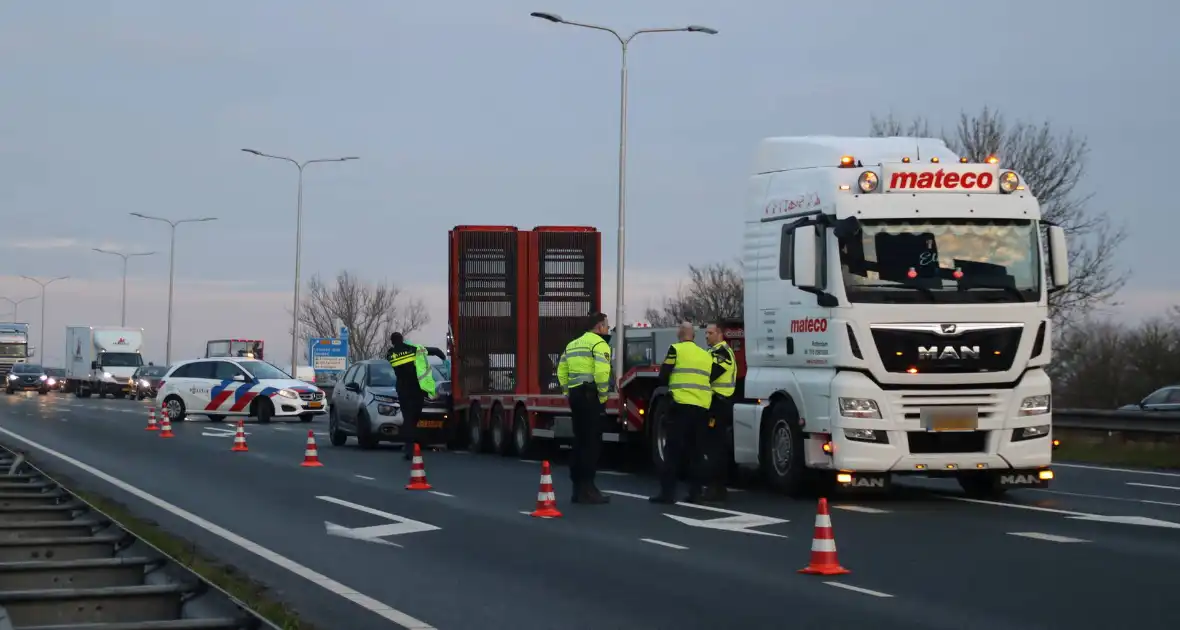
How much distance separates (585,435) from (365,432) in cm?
1216

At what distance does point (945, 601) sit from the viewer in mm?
10016

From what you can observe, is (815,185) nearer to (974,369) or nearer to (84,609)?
(974,369)

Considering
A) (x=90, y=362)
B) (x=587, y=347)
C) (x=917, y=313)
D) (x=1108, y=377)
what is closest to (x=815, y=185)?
(x=917, y=313)

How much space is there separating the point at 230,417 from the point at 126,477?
22.7 metres

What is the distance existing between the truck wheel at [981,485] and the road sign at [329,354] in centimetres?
5048

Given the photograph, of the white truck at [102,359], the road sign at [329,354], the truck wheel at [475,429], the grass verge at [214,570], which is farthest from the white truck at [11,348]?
the grass verge at [214,570]

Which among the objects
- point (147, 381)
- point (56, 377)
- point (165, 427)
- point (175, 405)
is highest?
point (56, 377)

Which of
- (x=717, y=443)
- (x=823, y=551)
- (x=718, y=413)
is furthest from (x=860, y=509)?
(x=823, y=551)

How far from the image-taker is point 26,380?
77.8 metres

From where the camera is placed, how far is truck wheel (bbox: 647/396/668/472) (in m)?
19.8

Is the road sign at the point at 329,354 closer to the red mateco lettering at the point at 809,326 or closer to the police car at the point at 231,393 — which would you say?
the police car at the point at 231,393

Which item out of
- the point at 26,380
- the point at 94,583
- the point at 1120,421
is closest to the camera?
the point at 94,583

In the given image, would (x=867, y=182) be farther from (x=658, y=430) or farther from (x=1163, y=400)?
(x=1163, y=400)

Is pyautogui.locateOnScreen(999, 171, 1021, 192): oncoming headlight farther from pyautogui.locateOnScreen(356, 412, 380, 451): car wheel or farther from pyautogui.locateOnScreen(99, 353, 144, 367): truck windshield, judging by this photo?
pyautogui.locateOnScreen(99, 353, 144, 367): truck windshield
